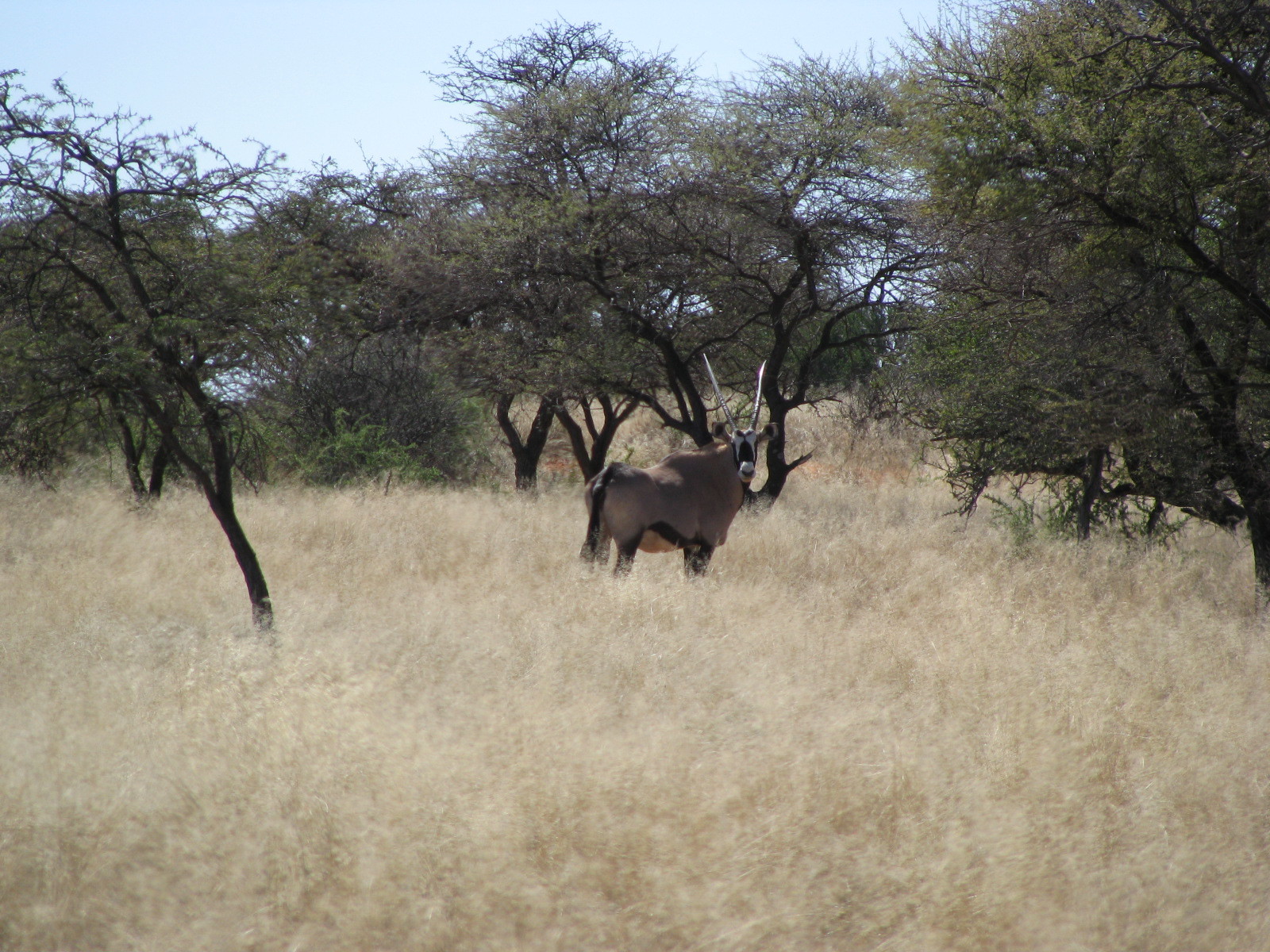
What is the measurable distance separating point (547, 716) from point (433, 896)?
1.37 metres

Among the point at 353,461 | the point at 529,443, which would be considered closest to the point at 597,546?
the point at 353,461

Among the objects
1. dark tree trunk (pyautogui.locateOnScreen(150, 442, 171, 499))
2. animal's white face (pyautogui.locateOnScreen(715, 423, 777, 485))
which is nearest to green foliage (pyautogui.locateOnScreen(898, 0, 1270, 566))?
animal's white face (pyautogui.locateOnScreen(715, 423, 777, 485))

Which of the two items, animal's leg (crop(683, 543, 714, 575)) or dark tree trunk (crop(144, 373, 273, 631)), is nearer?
dark tree trunk (crop(144, 373, 273, 631))

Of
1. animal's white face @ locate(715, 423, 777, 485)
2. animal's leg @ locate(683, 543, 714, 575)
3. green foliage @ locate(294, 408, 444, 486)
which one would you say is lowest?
animal's leg @ locate(683, 543, 714, 575)

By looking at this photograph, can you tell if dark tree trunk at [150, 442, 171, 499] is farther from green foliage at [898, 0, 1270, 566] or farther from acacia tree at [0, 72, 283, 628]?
green foliage at [898, 0, 1270, 566]

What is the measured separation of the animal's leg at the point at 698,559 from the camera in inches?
345

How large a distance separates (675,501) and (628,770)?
4546 millimetres

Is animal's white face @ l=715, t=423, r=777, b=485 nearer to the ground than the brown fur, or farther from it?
farther from it

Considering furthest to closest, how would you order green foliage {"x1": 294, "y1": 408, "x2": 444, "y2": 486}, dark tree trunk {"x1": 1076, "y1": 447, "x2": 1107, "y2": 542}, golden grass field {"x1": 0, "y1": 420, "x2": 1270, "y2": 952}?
green foliage {"x1": 294, "y1": 408, "x2": 444, "y2": 486} < dark tree trunk {"x1": 1076, "y1": 447, "x2": 1107, "y2": 542} < golden grass field {"x1": 0, "y1": 420, "x2": 1270, "y2": 952}

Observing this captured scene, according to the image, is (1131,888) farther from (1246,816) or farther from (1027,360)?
(1027,360)

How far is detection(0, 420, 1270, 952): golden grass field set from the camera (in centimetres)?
325

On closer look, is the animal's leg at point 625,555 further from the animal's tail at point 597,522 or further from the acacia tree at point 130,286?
the acacia tree at point 130,286

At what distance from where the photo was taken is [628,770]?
13.1 feet

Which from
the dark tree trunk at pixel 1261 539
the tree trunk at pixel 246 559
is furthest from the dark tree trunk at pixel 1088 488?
the tree trunk at pixel 246 559
